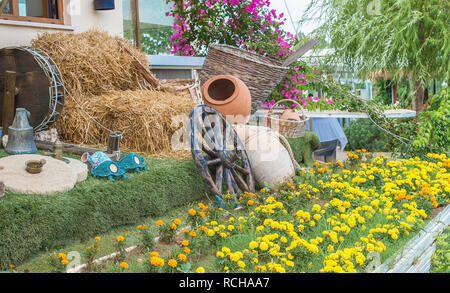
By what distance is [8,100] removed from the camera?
3900 millimetres

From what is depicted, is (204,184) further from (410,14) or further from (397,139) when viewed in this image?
(410,14)

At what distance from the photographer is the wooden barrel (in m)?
3.93

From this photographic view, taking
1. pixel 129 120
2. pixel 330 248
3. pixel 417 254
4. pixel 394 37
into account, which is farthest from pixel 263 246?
pixel 394 37

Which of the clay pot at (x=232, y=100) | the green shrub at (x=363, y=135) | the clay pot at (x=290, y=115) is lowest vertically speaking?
the green shrub at (x=363, y=135)

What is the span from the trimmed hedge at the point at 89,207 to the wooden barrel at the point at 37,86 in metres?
0.99

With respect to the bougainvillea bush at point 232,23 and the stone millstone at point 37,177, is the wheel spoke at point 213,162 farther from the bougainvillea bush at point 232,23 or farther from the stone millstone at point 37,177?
the bougainvillea bush at point 232,23

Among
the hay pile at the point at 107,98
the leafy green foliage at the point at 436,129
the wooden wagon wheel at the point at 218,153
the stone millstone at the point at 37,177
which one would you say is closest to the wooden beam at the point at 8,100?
the hay pile at the point at 107,98

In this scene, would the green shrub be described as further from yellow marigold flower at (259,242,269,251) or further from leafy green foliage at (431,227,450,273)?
yellow marigold flower at (259,242,269,251)

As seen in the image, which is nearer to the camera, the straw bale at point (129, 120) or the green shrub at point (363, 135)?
the straw bale at point (129, 120)

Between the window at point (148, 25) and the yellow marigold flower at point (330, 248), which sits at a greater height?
the window at point (148, 25)

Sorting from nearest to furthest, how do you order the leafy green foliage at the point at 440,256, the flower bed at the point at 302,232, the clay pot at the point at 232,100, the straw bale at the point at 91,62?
the flower bed at the point at 302,232 → the leafy green foliage at the point at 440,256 → the straw bale at the point at 91,62 → the clay pot at the point at 232,100

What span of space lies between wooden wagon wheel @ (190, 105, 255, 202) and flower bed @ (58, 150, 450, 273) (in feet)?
0.94

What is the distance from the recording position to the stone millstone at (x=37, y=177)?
2.81m

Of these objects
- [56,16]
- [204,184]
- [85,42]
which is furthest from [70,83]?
[204,184]
